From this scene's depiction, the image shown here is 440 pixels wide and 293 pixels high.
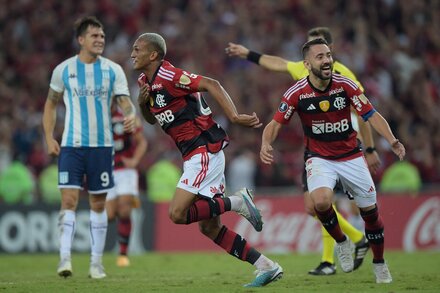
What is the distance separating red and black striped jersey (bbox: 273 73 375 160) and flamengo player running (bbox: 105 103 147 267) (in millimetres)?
4738

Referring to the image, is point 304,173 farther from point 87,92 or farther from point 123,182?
point 123,182

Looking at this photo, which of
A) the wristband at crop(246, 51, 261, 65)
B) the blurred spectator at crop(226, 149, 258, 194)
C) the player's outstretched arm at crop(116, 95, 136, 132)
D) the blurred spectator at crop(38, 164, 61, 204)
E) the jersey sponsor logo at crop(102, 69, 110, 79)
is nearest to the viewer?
the player's outstretched arm at crop(116, 95, 136, 132)

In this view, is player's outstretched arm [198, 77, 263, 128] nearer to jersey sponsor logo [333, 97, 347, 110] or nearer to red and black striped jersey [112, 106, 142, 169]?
jersey sponsor logo [333, 97, 347, 110]

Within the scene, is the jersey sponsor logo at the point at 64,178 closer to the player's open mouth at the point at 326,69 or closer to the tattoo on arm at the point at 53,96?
the tattoo on arm at the point at 53,96

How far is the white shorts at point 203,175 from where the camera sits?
947 centimetres

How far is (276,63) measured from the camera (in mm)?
A: 11984

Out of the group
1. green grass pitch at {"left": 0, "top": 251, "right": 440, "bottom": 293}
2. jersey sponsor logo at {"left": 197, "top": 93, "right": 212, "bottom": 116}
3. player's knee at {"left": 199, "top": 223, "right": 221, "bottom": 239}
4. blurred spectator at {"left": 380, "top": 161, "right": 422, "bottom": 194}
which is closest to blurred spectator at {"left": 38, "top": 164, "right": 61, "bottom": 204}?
green grass pitch at {"left": 0, "top": 251, "right": 440, "bottom": 293}

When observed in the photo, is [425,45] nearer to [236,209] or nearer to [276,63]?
[276,63]

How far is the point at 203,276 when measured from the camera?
A: 11320 mm

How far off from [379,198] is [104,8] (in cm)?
910

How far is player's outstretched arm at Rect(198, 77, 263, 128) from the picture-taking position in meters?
9.12

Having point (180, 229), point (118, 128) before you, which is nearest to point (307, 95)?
point (118, 128)

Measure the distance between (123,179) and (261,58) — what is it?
3559 mm

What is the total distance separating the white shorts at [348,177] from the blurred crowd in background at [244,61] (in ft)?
29.0
